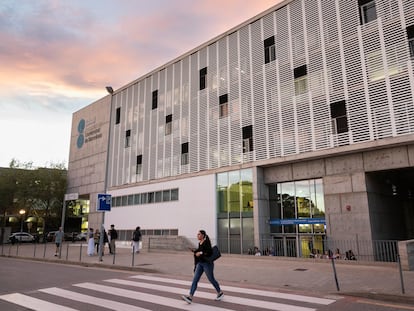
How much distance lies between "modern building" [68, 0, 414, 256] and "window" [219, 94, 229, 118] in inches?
3.8

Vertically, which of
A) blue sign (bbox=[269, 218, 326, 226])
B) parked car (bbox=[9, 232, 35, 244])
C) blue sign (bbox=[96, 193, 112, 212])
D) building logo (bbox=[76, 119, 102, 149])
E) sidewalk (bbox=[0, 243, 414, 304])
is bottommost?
sidewalk (bbox=[0, 243, 414, 304])

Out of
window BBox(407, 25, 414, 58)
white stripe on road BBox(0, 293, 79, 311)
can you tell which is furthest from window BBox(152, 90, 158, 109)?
white stripe on road BBox(0, 293, 79, 311)

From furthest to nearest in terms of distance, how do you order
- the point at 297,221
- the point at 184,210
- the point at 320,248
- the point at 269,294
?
the point at 184,210 → the point at 297,221 → the point at 320,248 → the point at 269,294

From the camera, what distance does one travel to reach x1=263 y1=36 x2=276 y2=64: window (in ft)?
74.3

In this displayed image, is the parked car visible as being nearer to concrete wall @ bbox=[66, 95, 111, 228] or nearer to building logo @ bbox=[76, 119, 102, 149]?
concrete wall @ bbox=[66, 95, 111, 228]

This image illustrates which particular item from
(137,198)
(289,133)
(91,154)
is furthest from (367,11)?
(91,154)

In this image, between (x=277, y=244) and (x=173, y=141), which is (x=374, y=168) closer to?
(x=277, y=244)

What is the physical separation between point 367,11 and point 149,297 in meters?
18.9

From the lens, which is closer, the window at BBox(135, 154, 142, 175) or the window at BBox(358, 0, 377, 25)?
the window at BBox(358, 0, 377, 25)

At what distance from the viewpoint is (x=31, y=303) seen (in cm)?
789

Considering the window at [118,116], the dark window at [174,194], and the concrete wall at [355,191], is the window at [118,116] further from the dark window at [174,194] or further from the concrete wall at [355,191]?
the concrete wall at [355,191]

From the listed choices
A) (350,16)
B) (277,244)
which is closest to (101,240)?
(277,244)

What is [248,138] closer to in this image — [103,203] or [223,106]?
[223,106]

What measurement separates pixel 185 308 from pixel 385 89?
15.8 meters
